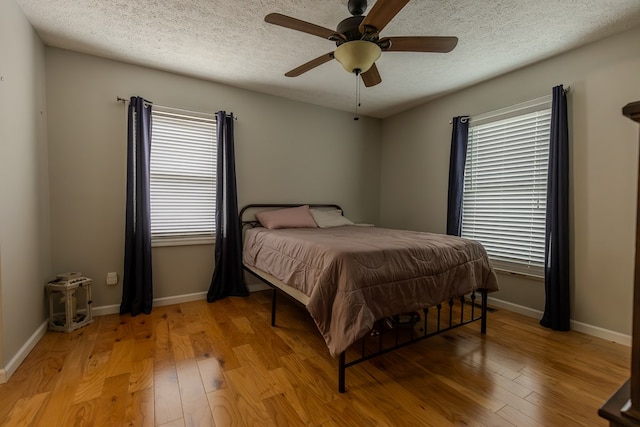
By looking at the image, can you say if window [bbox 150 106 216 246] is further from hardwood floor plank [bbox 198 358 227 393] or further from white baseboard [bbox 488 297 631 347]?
white baseboard [bbox 488 297 631 347]

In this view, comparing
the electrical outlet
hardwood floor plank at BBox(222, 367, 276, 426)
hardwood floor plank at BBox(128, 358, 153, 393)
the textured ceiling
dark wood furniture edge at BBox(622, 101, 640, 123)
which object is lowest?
hardwood floor plank at BBox(128, 358, 153, 393)

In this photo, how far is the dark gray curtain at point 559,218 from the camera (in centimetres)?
253

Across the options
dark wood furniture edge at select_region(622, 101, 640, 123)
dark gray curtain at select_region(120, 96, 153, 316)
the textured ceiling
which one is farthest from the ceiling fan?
dark gray curtain at select_region(120, 96, 153, 316)

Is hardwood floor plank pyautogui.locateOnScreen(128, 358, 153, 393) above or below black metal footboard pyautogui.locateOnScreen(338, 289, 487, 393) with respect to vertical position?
below

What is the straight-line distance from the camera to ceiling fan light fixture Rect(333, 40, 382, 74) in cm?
179

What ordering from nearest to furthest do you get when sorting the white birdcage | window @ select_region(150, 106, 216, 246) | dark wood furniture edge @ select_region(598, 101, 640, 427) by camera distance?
dark wood furniture edge @ select_region(598, 101, 640, 427) < the white birdcage < window @ select_region(150, 106, 216, 246)

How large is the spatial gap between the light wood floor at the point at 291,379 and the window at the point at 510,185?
763 mm

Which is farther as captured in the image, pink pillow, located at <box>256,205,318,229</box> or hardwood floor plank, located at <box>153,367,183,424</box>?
pink pillow, located at <box>256,205,318,229</box>

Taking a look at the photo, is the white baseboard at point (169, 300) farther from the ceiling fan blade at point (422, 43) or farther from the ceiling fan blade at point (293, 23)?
the ceiling fan blade at point (422, 43)

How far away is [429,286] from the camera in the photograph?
77.7 inches

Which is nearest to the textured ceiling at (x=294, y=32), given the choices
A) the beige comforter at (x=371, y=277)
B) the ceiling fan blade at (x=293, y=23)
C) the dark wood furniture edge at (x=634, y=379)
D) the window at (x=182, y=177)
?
the ceiling fan blade at (x=293, y=23)

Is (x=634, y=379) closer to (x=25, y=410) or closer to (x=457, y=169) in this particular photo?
(x=25, y=410)

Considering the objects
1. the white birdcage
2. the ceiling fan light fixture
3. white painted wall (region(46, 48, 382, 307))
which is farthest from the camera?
white painted wall (region(46, 48, 382, 307))

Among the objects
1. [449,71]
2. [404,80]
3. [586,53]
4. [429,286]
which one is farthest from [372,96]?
[429,286]
